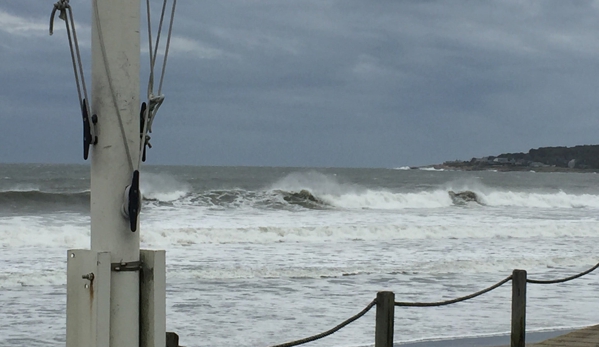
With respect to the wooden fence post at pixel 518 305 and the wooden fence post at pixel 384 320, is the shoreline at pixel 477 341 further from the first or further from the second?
the wooden fence post at pixel 384 320

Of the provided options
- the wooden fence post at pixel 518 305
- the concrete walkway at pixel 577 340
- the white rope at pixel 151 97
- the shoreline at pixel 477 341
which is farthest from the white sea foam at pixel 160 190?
the white rope at pixel 151 97

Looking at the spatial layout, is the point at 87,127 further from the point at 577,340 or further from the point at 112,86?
the point at 577,340

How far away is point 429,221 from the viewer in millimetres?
28297

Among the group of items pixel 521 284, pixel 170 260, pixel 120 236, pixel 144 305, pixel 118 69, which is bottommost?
pixel 170 260

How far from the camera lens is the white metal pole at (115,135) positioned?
261 centimetres

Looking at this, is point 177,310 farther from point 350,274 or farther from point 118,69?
point 118,69

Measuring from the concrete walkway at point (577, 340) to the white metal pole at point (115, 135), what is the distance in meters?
4.96

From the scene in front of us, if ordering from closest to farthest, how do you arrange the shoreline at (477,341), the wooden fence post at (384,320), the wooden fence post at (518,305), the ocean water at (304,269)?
the wooden fence post at (384,320) < the wooden fence post at (518,305) < the shoreline at (477,341) < the ocean water at (304,269)

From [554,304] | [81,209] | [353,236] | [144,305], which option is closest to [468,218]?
[353,236]

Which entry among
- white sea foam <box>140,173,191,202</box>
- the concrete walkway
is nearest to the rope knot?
the concrete walkway

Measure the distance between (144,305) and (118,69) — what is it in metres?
0.90

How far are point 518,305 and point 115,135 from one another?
4595 millimetres

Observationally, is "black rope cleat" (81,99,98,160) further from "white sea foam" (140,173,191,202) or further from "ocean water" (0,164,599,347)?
"white sea foam" (140,173,191,202)

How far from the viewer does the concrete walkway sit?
6527 mm
